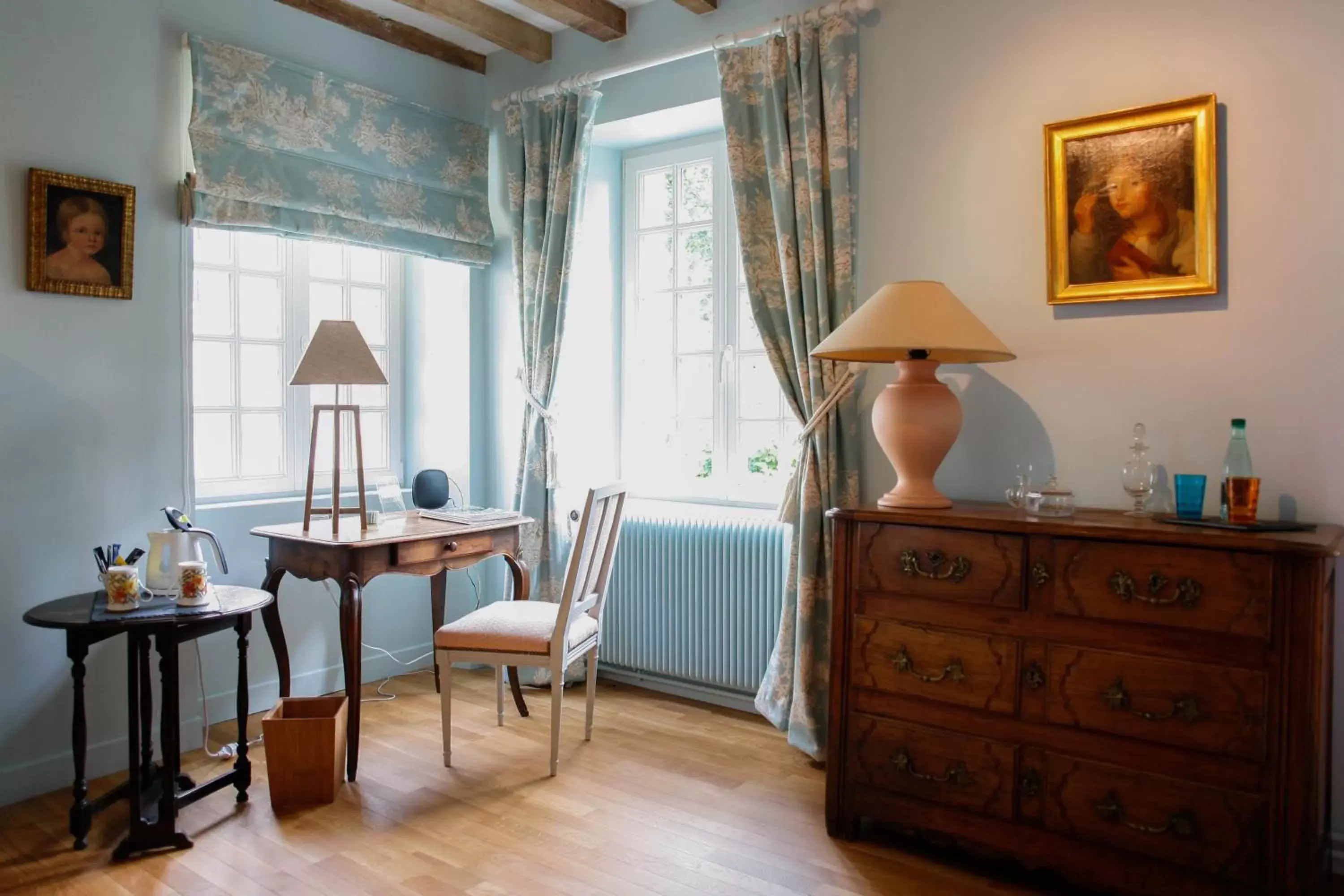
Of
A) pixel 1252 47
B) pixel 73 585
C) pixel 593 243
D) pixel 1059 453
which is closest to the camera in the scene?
pixel 1252 47

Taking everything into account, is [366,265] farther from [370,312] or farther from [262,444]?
[262,444]

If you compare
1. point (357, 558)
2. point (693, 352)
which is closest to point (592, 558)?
point (357, 558)

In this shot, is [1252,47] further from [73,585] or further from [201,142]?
[73,585]

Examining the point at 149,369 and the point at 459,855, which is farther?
the point at 149,369

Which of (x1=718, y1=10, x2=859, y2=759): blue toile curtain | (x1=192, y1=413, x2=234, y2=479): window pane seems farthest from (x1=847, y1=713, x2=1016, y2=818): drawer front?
(x1=192, y1=413, x2=234, y2=479): window pane

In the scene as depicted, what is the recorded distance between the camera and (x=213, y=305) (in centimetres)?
344

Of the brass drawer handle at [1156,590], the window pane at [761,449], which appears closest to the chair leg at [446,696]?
the window pane at [761,449]

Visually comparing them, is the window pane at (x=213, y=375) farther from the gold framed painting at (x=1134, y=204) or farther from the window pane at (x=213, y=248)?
the gold framed painting at (x=1134, y=204)

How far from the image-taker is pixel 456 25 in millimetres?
3629

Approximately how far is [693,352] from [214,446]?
6.23 feet

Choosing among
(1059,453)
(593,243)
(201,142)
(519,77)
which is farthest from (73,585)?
(1059,453)

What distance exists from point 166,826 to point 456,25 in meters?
2.94

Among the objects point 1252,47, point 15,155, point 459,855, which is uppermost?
point 1252,47

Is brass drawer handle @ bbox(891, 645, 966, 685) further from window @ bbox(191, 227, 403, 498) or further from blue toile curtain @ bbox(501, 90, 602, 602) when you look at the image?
window @ bbox(191, 227, 403, 498)
